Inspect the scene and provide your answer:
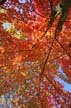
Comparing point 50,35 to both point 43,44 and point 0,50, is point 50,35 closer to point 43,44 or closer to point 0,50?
point 43,44

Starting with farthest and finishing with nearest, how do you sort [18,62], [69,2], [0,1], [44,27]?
[18,62]
[44,27]
[0,1]
[69,2]

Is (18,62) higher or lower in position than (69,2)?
lower

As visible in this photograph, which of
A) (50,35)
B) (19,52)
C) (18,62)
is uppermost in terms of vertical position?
(50,35)

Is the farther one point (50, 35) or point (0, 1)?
point (50, 35)

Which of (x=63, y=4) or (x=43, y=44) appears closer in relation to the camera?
(x=63, y=4)

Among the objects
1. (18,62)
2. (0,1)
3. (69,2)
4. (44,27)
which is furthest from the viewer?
(18,62)

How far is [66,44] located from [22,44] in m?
1.40

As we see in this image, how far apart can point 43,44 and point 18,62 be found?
3.78 ft

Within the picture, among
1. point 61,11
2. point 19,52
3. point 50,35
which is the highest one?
point 61,11

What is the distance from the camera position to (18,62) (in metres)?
8.59

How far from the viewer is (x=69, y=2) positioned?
4906 millimetres

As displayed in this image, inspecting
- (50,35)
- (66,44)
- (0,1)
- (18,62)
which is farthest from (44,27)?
(0,1)

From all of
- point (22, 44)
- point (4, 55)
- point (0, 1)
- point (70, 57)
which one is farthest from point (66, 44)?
point (0, 1)

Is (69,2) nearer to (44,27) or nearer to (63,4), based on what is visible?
(63,4)
